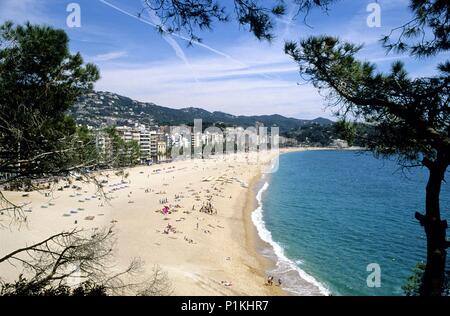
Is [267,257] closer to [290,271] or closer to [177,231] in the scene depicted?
[290,271]

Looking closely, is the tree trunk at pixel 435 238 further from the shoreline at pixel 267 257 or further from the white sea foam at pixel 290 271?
the white sea foam at pixel 290 271

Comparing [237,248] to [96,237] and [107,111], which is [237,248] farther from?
[107,111]

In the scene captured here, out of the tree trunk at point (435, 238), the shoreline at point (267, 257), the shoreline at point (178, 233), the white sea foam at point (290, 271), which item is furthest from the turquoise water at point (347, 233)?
the tree trunk at point (435, 238)

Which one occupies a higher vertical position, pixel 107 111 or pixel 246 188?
pixel 107 111

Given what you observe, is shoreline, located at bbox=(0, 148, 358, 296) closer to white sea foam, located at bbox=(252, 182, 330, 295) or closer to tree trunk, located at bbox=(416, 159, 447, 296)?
white sea foam, located at bbox=(252, 182, 330, 295)

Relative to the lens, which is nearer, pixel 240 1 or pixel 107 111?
pixel 240 1

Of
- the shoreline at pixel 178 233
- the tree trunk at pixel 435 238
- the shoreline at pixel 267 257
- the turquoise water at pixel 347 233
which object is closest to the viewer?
the tree trunk at pixel 435 238

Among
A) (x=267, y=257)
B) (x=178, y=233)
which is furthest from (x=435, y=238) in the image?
(x=178, y=233)

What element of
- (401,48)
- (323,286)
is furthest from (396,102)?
(323,286)
